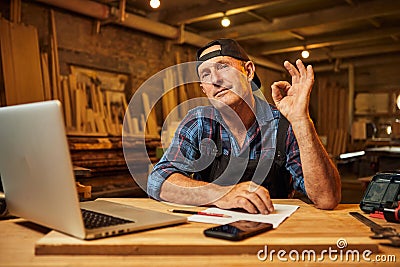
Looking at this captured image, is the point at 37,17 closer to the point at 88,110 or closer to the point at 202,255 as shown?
the point at 88,110

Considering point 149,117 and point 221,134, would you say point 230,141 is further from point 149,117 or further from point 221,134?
point 149,117

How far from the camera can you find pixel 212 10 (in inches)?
228

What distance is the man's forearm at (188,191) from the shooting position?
1.54 metres

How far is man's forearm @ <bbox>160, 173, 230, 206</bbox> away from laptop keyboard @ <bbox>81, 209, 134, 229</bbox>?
40 cm

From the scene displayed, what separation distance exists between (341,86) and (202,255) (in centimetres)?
→ 966

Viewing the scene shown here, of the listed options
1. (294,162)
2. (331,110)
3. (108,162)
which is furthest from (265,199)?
(331,110)

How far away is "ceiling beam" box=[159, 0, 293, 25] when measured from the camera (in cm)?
539

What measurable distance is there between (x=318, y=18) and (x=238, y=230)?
18.6 feet

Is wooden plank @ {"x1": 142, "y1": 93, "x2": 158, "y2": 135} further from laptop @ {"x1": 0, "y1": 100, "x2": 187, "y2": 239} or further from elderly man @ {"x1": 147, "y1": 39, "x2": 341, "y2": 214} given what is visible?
laptop @ {"x1": 0, "y1": 100, "x2": 187, "y2": 239}

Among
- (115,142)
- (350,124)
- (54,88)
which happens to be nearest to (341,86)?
(350,124)

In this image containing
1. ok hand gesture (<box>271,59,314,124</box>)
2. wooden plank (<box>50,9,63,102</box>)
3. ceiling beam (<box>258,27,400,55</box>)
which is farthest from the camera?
ceiling beam (<box>258,27,400,55</box>)

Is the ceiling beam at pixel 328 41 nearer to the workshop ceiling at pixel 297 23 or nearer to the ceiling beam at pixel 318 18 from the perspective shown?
the workshop ceiling at pixel 297 23

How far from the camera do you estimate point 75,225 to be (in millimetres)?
993

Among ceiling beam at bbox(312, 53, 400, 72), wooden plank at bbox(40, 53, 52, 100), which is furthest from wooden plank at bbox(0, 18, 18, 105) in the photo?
ceiling beam at bbox(312, 53, 400, 72)
